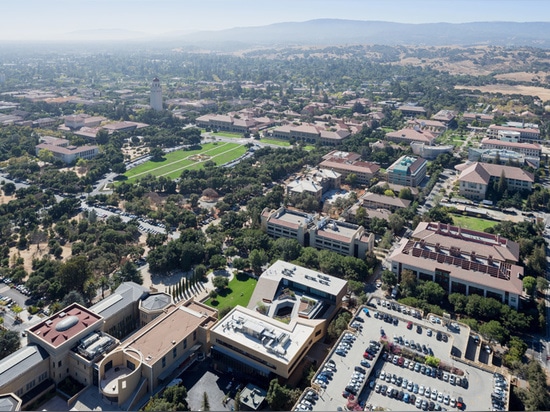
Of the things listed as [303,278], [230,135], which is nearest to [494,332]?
[303,278]

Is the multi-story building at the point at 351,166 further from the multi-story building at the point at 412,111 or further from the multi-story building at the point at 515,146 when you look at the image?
the multi-story building at the point at 412,111

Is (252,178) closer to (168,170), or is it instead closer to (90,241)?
(168,170)

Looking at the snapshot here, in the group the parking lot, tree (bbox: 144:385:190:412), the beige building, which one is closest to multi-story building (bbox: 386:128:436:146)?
the parking lot

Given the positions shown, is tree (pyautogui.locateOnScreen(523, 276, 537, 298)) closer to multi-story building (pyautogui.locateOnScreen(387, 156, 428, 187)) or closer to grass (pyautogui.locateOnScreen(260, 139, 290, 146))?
multi-story building (pyautogui.locateOnScreen(387, 156, 428, 187))

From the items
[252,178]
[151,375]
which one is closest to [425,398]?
[151,375]

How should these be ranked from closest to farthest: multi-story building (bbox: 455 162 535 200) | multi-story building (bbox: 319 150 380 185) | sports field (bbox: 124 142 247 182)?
multi-story building (bbox: 455 162 535 200)
multi-story building (bbox: 319 150 380 185)
sports field (bbox: 124 142 247 182)

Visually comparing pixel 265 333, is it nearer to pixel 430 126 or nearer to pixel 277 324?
pixel 277 324
